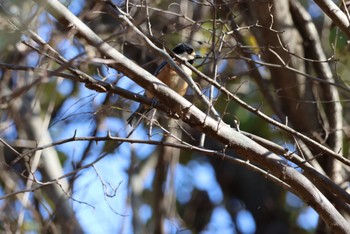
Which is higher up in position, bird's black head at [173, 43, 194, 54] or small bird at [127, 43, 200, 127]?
bird's black head at [173, 43, 194, 54]

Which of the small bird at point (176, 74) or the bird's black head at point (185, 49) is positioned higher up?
the bird's black head at point (185, 49)

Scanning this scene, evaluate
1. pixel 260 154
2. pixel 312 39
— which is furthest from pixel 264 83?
pixel 260 154

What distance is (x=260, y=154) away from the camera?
3.10 m

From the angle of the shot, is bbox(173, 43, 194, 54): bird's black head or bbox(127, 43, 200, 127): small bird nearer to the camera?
bbox(127, 43, 200, 127): small bird

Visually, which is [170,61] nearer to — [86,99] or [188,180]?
[86,99]

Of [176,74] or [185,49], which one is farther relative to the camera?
[185,49]

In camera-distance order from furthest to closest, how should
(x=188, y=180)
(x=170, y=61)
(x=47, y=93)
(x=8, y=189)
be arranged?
(x=188, y=180), (x=47, y=93), (x=8, y=189), (x=170, y=61)

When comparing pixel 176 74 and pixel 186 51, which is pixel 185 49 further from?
pixel 176 74

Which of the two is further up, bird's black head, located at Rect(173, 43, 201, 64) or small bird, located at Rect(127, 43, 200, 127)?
bird's black head, located at Rect(173, 43, 201, 64)

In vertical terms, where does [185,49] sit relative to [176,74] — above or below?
above

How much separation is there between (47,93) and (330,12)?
3.17 m

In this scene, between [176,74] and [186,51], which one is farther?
[186,51]

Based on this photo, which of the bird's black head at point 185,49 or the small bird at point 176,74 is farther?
the bird's black head at point 185,49

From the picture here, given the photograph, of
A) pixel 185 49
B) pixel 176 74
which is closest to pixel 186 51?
pixel 185 49
